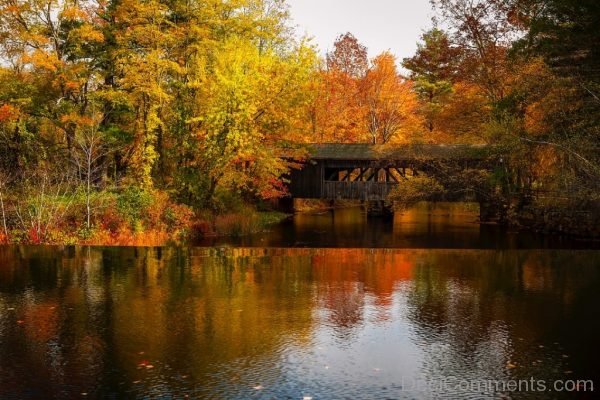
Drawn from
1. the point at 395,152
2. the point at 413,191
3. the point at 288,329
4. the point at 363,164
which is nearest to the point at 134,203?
the point at 413,191

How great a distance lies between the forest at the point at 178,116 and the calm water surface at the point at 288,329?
26.3 feet

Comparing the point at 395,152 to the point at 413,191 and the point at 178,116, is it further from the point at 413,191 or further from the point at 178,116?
the point at 178,116

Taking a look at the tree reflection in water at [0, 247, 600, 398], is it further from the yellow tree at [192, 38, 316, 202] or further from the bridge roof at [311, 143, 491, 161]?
the bridge roof at [311, 143, 491, 161]

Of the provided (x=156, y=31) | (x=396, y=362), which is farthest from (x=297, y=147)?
(x=396, y=362)

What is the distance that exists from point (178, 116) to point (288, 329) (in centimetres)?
1958

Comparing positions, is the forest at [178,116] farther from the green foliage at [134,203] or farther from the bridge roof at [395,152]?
the bridge roof at [395,152]

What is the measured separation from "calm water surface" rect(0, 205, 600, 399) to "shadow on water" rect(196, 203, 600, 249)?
9974 mm

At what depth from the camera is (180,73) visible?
2720cm

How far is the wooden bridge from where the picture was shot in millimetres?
33344

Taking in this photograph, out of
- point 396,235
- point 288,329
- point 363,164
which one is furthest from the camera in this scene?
point 363,164

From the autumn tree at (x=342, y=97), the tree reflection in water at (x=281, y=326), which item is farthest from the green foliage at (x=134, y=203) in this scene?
the autumn tree at (x=342, y=97)

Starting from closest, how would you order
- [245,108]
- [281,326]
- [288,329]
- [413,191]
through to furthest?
[288,329] → [281,326] → [245,108] → [413,191]

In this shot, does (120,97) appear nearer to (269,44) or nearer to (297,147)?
(297,147)

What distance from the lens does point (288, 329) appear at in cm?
896
